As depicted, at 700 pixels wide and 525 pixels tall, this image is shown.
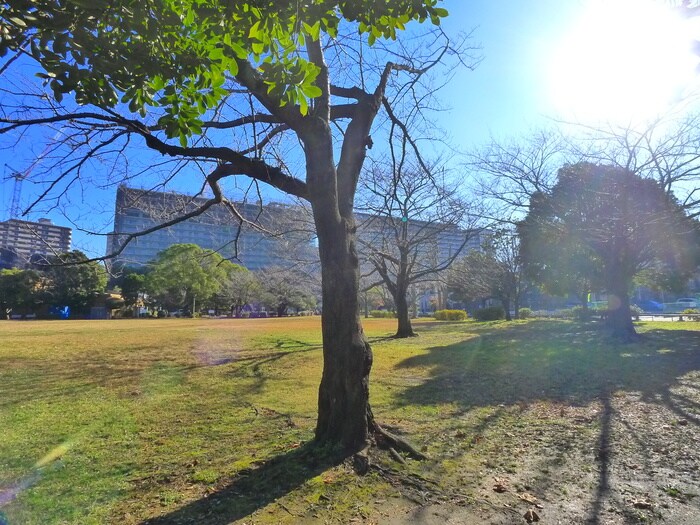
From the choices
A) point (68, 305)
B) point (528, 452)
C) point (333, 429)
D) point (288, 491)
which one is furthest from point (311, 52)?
point (68, 305)

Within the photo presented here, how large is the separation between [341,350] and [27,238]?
3.76m

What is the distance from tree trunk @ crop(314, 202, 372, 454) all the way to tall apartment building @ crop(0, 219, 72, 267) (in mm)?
3008

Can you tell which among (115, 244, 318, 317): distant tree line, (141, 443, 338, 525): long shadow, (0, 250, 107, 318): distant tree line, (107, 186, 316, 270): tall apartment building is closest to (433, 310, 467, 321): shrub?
(115, 244, 318, 317): distant tree line

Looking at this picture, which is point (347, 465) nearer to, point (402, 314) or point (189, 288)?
point (402, 314)

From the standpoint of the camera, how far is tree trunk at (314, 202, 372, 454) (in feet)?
12.5

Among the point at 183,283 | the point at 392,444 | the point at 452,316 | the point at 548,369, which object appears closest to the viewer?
the point at 392,444

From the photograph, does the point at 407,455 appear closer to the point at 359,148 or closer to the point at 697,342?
the point at 359,148

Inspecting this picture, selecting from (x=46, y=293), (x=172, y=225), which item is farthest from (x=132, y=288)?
(x=172, y=225)

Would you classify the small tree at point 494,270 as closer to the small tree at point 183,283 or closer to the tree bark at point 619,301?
the tree bark at point 619,301

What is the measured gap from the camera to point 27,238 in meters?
4.78

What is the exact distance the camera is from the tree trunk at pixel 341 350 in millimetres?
3812

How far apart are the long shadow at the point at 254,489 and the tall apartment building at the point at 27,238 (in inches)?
122

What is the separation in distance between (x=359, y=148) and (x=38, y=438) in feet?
16.0

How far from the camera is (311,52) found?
414 centimetres
